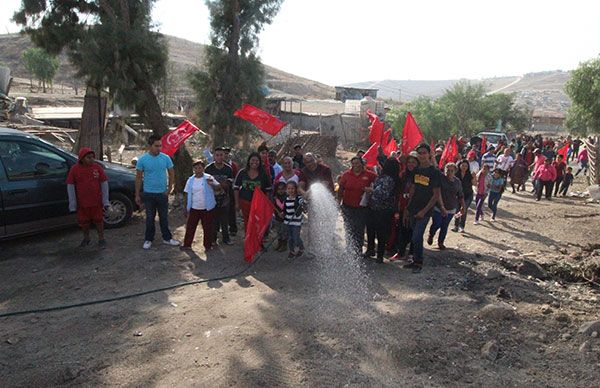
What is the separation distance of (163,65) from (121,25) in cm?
110

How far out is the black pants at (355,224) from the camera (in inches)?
255

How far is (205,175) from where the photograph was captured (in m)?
6.58

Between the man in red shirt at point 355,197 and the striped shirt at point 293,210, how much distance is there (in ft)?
2.04

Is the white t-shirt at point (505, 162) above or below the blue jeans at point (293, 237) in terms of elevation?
above

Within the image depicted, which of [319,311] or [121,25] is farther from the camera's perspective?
[121,25]

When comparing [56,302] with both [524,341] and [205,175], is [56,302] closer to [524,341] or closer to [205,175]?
[205,175]

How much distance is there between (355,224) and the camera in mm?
6559

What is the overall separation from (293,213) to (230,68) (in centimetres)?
796

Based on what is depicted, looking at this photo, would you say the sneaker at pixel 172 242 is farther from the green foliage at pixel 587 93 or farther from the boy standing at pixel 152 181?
the green foliage at pixel 587 93

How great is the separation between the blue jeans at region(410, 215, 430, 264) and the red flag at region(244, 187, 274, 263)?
192cm

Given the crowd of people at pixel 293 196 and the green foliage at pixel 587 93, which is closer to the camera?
the crowd of people at pixel 293 196

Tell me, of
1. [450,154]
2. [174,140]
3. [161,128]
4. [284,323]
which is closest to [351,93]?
[450,154]

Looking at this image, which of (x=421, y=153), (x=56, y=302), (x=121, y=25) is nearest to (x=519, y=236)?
(x=421, y=153)

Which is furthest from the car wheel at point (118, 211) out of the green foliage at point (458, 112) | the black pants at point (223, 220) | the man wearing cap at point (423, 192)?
the green foliage at point (458, 112)
